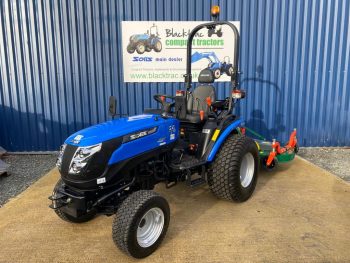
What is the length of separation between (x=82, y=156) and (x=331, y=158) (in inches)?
173

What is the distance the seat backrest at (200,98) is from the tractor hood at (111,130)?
0.73m

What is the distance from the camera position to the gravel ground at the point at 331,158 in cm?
462

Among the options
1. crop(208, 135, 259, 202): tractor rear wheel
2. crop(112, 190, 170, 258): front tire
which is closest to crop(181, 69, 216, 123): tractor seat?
crop(208, 135, 259, 202): tractor rear wheel

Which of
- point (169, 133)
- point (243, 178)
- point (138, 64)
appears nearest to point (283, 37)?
point (138, 64)

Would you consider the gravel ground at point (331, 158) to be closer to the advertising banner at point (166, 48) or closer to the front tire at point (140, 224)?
the advertising banner at point (166, 48)

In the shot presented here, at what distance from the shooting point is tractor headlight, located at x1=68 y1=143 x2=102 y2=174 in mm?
2459

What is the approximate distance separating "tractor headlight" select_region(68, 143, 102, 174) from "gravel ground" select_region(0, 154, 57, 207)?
1.82 meters

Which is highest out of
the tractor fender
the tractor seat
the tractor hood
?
the tractor seat

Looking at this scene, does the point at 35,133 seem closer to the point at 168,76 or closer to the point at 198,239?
the point at 168,76

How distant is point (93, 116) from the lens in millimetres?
5465

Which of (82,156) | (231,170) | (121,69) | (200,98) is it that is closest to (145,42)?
(121,69)

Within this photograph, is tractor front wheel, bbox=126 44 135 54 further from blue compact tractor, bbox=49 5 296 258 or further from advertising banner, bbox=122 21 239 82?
blue compact tractor, bbox=49 5 296 258

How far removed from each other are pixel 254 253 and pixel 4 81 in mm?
4918

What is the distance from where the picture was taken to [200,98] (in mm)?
3672
